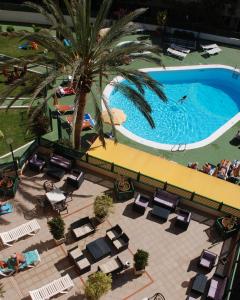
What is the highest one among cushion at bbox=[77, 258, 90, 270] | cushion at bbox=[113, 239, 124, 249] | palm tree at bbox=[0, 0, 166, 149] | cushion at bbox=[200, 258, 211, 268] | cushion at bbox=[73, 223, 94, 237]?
palm tree at bbox=[0, 0, 166, 149]

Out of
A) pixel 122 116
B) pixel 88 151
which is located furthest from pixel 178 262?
pixel 122 116

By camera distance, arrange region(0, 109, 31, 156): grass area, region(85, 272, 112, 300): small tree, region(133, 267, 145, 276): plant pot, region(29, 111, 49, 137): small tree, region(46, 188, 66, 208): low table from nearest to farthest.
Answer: region(85, 272, 112, 300): small tree
region(133, 267, 145, 276): plant pot
region(46, 188, 66, 208): low table
region(29, 111, 49, 137): small tree
region(0, 109, 31, 156): grass area

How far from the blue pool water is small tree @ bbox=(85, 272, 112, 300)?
15298mm

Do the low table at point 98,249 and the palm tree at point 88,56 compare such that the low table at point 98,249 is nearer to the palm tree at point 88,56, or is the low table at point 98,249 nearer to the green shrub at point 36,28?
the palm tree at point 88,56

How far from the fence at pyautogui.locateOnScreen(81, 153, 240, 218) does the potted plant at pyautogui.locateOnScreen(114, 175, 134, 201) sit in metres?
0.61

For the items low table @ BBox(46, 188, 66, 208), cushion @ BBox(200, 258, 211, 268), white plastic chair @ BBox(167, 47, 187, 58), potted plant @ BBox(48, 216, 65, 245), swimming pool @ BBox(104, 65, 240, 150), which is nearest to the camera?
potted plant @ BBox(48, 216, 65, 245)

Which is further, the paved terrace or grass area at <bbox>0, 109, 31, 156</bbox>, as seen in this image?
grass area at <bbox>0, 109, 31, 156</bbox>

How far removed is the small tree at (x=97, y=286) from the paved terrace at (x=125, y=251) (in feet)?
4.34

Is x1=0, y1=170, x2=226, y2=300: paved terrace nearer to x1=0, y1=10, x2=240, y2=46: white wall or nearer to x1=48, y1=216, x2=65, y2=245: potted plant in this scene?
x1=48, y1=216, x2=65, y2=245: potted plant

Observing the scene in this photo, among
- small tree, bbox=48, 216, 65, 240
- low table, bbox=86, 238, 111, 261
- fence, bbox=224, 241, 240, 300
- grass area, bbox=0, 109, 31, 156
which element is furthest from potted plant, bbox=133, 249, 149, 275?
grass area, bbox=0, 109, 31, 156

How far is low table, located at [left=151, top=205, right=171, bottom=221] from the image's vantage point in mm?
22797

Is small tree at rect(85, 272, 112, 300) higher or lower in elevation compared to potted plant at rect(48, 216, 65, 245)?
lower

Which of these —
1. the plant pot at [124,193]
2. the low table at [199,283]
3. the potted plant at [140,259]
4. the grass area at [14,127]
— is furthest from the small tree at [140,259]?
the grass area at [14,127]

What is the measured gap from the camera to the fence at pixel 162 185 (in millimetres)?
22969
